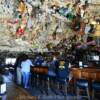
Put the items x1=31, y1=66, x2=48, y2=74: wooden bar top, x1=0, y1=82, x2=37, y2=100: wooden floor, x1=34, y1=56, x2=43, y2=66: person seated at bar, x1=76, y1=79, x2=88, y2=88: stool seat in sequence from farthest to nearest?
x1=34, y1=56, x2=43, y2=66: person seated at bar < x1=31, y1=66, x2=48, y2=74: wooden bar top < x1=76, y1=79, x2=88, y2=88: stool seat < x1=0, y1=82, x2=37, y2=100: wooden floor

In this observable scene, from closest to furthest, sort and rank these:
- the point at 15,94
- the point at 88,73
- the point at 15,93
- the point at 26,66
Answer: the point at 15,94
the point at 15,93
the point at 88,73
the point at 26,66

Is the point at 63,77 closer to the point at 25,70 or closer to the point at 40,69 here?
the point at 40,69

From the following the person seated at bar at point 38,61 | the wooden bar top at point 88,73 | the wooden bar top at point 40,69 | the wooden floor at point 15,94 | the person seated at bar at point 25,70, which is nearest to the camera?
the wooden floor at point 15,94

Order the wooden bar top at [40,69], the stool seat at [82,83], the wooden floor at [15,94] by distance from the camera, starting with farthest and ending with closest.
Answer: the wooden bar top at [40,69] → the stool seat at [82,83] → the wooden floor at [15,94]

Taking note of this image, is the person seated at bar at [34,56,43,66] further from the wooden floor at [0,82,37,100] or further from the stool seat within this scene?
the stool seat

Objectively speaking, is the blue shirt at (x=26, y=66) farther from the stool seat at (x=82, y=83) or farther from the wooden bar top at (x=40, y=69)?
the stool seat at (x=82, y=83)

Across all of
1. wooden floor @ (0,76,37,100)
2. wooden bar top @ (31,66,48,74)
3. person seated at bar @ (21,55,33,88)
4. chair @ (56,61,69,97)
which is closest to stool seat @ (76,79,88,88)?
chair @ (56,61,69,97)

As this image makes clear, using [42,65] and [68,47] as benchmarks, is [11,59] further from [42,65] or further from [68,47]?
[68,47]

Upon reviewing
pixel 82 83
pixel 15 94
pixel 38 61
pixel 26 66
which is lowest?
pixel 15 94

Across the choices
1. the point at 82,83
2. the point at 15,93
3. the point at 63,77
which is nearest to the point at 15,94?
the point at 15,93

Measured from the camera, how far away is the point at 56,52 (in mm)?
14008

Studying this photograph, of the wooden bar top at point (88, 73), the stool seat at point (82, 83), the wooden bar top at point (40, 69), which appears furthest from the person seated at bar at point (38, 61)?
the stool seat at point (82, 83)

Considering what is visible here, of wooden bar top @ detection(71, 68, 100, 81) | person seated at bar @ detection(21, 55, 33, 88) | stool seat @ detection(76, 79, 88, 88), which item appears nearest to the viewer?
stool seat @ detection(76, 79, 88, 88)

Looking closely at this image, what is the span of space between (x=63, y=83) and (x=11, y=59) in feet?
7.87
